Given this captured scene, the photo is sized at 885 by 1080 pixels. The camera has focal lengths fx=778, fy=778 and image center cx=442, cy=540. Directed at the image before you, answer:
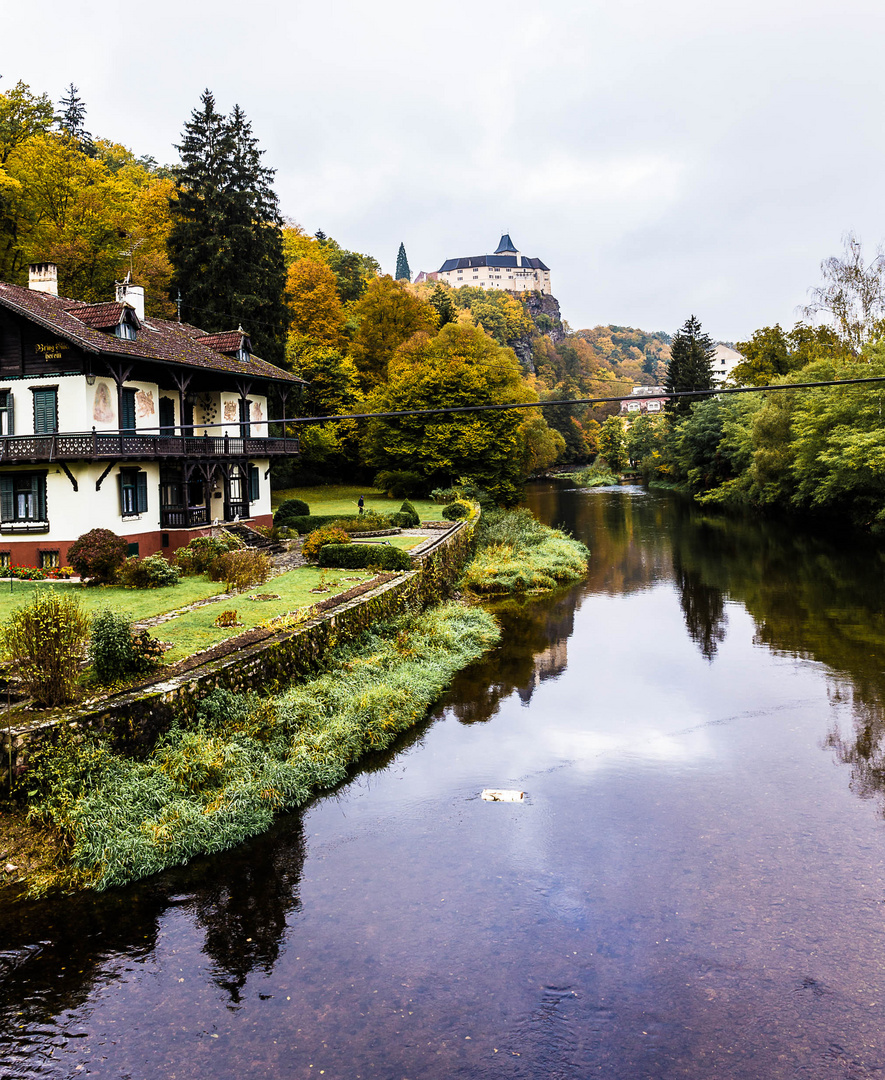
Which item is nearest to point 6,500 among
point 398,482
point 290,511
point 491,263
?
point 290,511

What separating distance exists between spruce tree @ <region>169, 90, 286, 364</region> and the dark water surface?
30.1m

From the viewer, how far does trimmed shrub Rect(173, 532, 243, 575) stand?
2278 cm

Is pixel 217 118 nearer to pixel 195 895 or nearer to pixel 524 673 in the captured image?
pixel 524 673

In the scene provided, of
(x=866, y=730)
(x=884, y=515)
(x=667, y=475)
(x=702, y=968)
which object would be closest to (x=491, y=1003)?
(x=702, y=968)

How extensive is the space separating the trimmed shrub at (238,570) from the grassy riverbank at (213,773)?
5704mm

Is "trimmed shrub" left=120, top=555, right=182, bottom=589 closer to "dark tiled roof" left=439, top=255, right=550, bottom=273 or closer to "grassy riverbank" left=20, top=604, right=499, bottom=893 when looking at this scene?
"grassy riverbank" left=20, top=604, right=499, bottom=893

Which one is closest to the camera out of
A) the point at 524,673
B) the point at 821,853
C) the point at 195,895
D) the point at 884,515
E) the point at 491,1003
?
the point at 491,1003

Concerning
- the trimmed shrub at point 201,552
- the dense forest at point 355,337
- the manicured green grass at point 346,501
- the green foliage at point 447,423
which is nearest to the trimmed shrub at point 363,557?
the trimmed shrub at point 201,552

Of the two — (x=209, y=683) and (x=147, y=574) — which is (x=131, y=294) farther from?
(x=209, y=683)

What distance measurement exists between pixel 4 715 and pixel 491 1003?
720 centimetres

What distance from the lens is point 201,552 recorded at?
2341 cm

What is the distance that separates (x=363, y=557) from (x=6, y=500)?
10.4m

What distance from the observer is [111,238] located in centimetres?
3744

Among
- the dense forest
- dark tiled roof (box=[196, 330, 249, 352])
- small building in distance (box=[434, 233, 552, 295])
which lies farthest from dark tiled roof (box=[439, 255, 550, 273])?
dark tiled roof (box=[196, 330, 249, 352])
